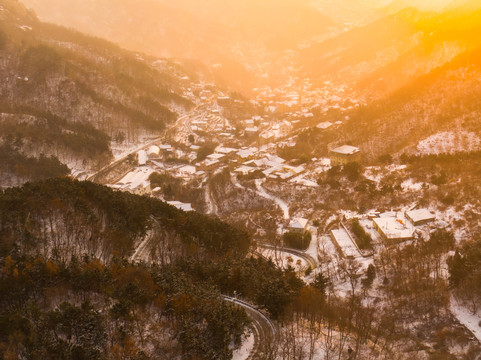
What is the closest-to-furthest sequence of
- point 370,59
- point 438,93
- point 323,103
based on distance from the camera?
point 438,93, point 323,103, point 370,59

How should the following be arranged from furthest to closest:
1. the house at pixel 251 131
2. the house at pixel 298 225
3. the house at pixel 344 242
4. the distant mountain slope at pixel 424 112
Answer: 1. the house at pixel 251 131
2. the distant mountain slope at pixel 424 112
3. the house at pixel 298 225
4. the house at pixel 344 242

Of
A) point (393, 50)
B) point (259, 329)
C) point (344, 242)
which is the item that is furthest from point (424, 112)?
point (393, 50)

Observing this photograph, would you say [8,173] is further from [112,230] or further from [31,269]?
[31,269]

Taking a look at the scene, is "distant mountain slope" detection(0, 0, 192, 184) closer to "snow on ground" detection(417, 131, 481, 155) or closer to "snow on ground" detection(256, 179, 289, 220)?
"snow on ground" detection(256, 179, 289, 220)

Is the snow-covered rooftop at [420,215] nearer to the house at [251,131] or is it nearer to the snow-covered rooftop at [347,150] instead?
the snow-covered rooftop at [347,150]

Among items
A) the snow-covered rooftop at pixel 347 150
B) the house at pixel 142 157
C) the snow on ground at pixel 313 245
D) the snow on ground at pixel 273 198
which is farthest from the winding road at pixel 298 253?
the house at pixel 142 157

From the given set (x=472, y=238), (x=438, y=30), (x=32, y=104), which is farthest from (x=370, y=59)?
(x=472, y=238)
